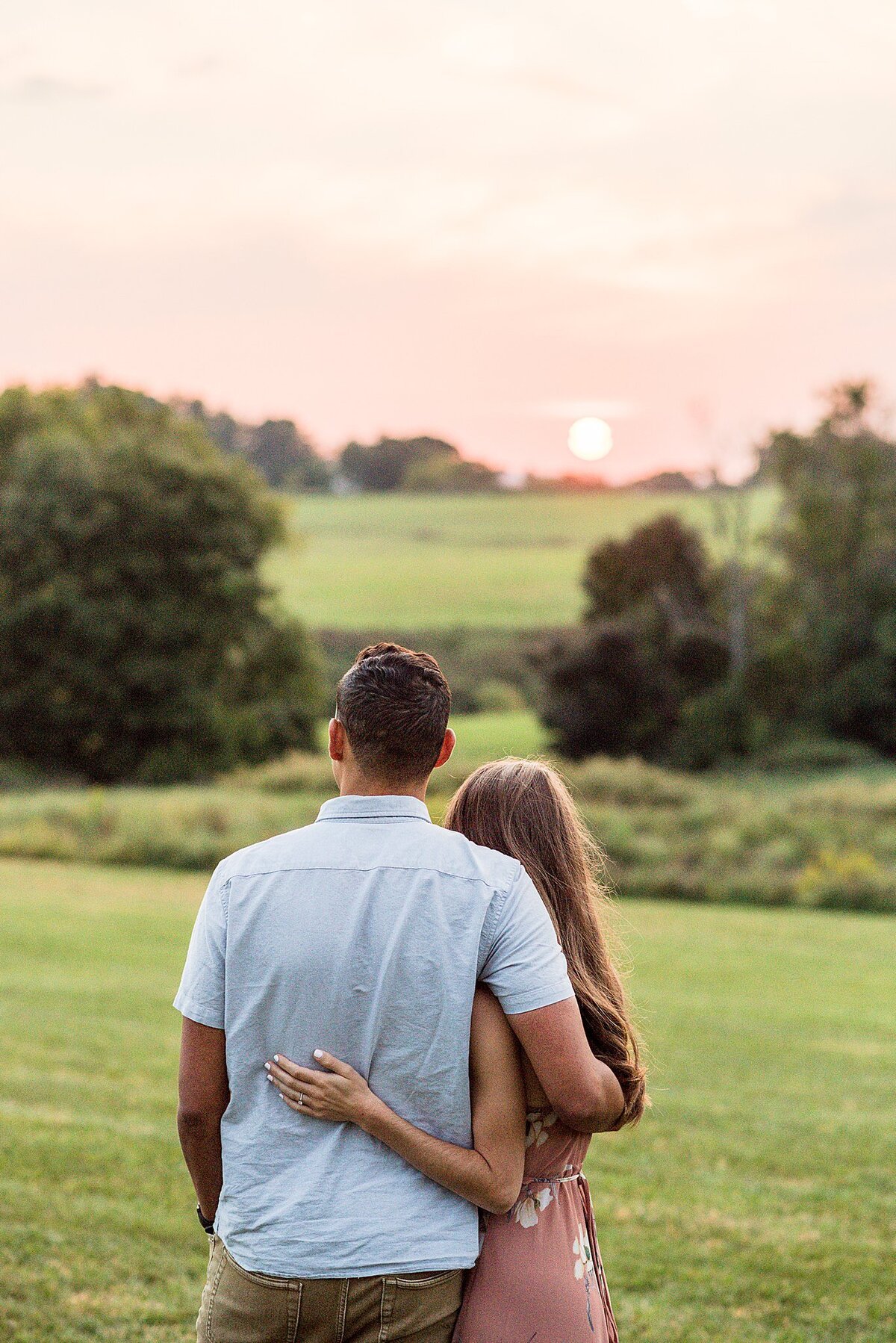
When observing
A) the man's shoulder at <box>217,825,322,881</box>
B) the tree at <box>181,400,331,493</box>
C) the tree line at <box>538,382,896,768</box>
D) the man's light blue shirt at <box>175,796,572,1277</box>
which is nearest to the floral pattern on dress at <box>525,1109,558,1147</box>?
the man's light blue shirt at <box>175,796,572,1277</box>

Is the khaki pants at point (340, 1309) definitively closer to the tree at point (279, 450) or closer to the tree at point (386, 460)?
the tree at point (279, 450)

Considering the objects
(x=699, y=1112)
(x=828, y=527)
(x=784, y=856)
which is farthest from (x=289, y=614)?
(x=699, y=1112)

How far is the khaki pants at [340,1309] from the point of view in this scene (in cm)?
220

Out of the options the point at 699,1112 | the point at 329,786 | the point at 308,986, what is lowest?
the point at 329,786

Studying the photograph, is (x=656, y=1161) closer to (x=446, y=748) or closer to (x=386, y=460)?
(x=446, y=748)

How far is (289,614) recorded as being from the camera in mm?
42781

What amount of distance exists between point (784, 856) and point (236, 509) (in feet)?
72.6

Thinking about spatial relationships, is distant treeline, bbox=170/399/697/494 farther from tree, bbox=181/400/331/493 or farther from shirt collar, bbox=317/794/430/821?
shirt collar, bbox=317/794/430/821

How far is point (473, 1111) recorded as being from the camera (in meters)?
2.26

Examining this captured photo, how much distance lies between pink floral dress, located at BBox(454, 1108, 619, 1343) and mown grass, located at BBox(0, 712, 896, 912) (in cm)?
1691

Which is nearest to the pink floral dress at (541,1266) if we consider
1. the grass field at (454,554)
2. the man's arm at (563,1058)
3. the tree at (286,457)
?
the man's arm at (563,1058)

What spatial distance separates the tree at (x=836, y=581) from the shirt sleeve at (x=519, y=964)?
4151 centimetres

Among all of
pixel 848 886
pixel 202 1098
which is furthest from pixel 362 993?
pixel 848 886

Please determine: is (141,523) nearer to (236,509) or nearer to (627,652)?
(236,509)
